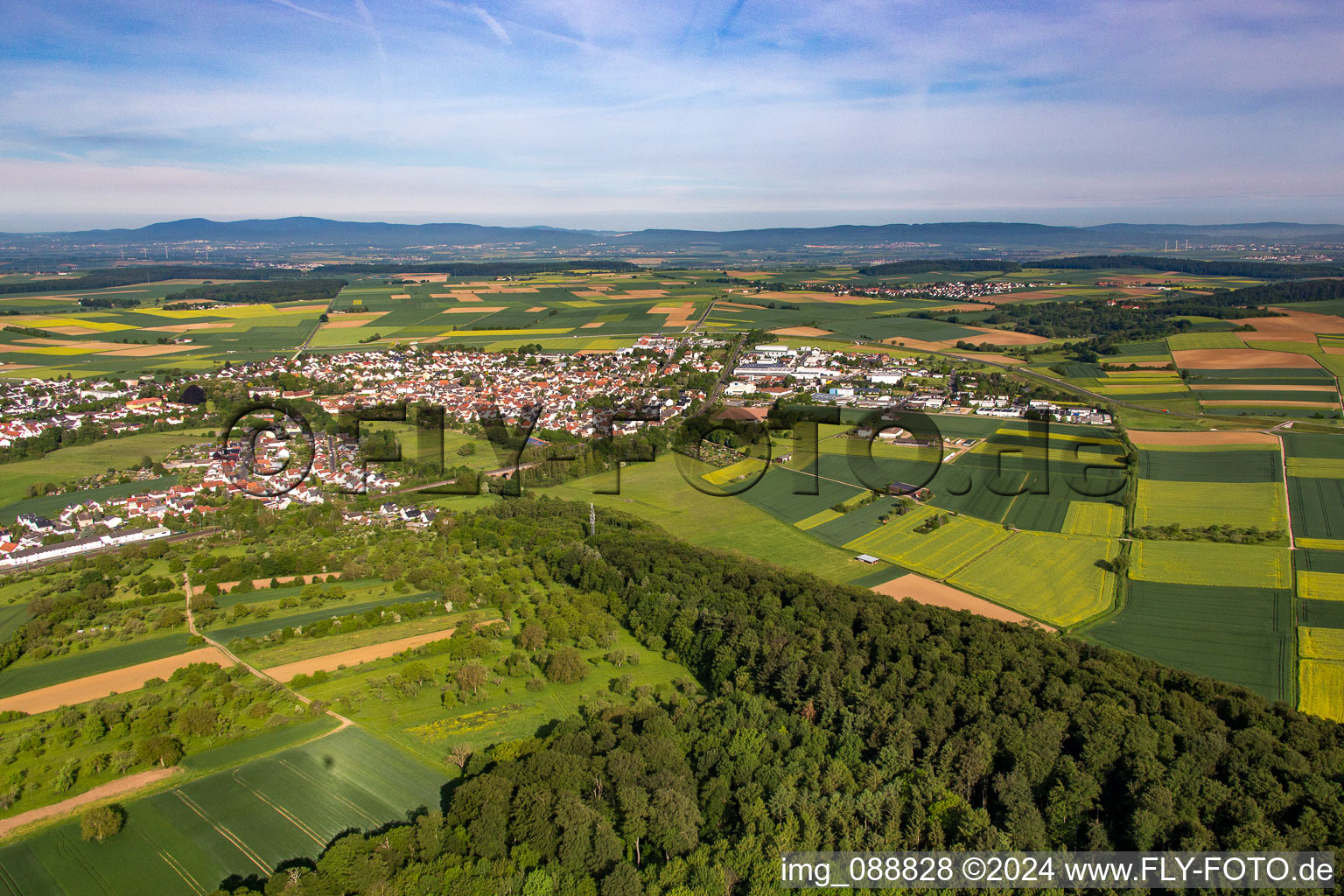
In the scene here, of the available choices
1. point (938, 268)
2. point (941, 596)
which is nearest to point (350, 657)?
point (941, 596)

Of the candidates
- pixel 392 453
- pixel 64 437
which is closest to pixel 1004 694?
→ pixel 392 453

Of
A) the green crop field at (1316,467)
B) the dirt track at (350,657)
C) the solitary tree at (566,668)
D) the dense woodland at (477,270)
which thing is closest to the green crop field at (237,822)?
the dirt track at (350,657)

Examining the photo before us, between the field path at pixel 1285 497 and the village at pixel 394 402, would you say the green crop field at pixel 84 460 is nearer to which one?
the village at pixel 394 402

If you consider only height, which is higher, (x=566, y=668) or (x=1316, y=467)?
(x=1316, y=467)

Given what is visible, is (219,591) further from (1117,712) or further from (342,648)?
(1117,712)

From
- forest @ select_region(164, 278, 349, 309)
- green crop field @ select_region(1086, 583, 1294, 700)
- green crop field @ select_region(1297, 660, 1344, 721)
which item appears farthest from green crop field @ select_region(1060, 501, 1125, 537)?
forest @ select_region(164, 278, 349, 309)

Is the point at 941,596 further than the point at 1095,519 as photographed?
No

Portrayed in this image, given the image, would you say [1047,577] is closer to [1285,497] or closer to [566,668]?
[1285,497]
